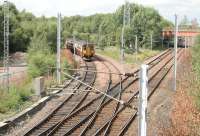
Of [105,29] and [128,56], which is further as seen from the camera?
[105,29]

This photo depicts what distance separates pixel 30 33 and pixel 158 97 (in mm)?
50967

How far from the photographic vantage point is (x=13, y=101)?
26328 millimetres

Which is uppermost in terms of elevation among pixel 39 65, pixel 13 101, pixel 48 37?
pixel 48 37

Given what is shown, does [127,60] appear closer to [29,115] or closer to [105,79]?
[105,79]

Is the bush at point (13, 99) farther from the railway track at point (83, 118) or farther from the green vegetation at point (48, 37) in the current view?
the railway track at point (83, 118)

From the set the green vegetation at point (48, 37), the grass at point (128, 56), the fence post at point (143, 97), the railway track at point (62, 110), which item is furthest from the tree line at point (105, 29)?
the fence post at point (143, 97)

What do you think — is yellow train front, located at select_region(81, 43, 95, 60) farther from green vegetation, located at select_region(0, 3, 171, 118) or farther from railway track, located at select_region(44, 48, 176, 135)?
railway track, located at select_region(44, 48, 176, 135)

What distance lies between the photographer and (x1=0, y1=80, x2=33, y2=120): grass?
25.1 metres

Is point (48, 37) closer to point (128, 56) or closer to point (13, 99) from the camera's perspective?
point (128, 56)

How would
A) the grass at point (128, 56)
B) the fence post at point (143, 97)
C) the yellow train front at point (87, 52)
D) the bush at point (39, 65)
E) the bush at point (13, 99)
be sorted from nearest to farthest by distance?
the fence post at point (143, 97)
the bush at point (13, 99)
the bush at point (39, 65)
the yellow train front at point (87, 52)
the grass at point (128, 56)

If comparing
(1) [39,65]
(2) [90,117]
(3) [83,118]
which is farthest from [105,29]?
(3) [83,118]

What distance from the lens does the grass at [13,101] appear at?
82.3 ft

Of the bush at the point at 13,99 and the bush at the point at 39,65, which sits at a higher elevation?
the bush at the point at 39,65

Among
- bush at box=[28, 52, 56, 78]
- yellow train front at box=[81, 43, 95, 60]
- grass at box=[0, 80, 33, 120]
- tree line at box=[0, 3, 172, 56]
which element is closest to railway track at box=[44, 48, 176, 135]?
grass at box=[0, 80, 33, 120]
